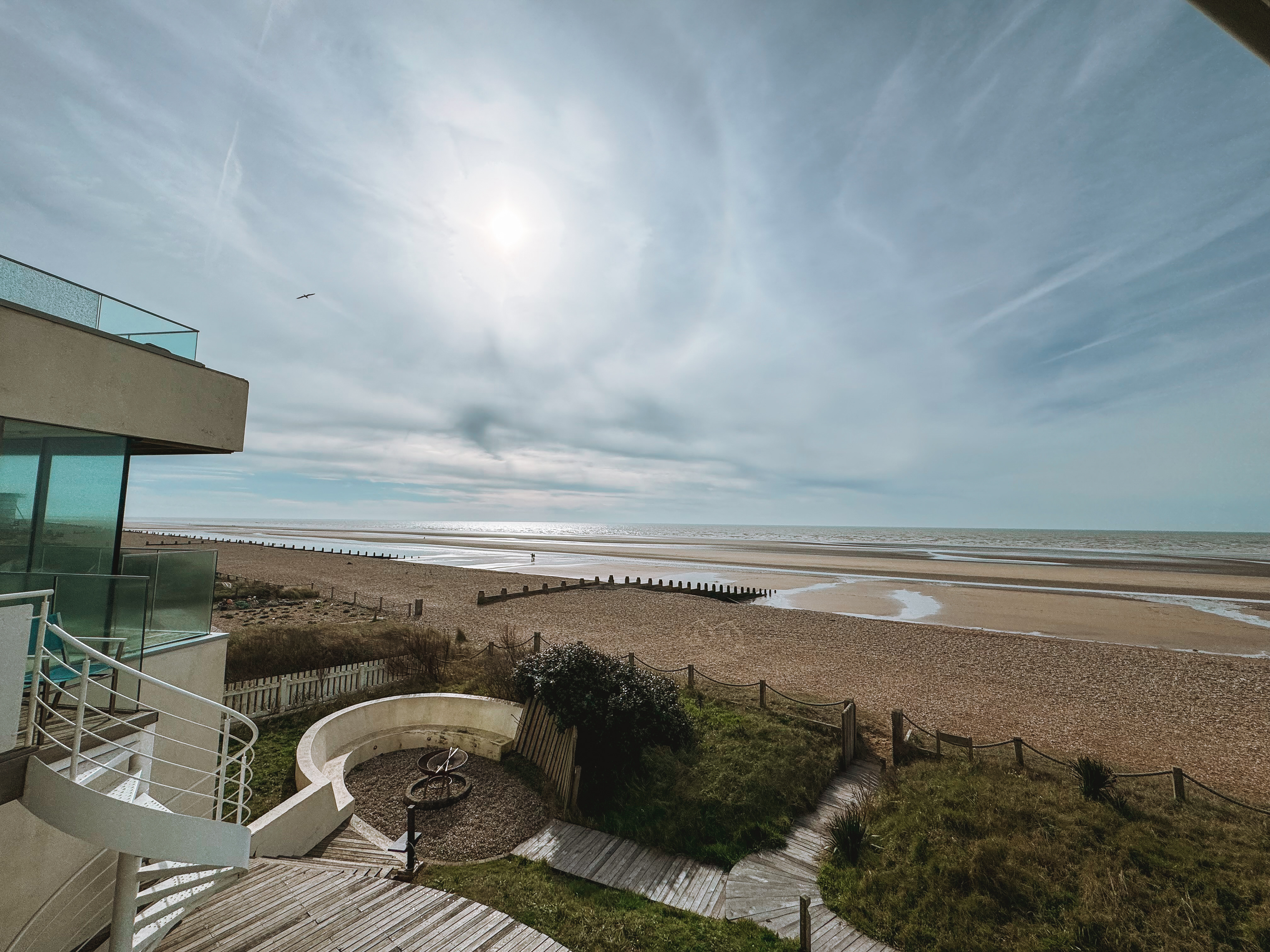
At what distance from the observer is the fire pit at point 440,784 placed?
10.5m

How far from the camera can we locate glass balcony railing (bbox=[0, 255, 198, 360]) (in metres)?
7.09

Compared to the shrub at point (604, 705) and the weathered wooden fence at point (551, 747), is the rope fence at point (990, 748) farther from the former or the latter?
the weathered wooden fence at point (551, 747)

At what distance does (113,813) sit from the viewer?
396 cm

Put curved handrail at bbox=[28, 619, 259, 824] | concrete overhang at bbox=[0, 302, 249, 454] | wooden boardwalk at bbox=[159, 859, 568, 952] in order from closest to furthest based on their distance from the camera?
1. curved handrail at bbox=[28, 619, 259, 824]
2. wooden boardwalk at bbox=[159, 859, 568, 952]
3. concrete overhang at bbox=[0, 302, 249, 454]

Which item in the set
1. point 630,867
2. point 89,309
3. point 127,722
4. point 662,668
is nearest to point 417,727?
point 630,867

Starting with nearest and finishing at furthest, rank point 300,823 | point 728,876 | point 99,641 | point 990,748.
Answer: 1. point 99,641
2. point 300,823
3. point 728,876
4. point 990,748

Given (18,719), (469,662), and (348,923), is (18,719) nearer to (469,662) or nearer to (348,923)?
(348,923)

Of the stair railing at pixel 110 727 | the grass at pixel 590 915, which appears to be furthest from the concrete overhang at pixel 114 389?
the grass at pixel 590 915

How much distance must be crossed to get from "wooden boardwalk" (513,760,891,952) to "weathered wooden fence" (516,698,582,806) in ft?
2.58

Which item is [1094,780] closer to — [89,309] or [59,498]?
[59,498]

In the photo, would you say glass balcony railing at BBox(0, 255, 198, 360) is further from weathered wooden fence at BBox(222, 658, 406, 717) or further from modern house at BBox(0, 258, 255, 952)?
weathered wooden fence at BBox(222, 658, 406, 717)

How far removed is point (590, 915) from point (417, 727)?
23.4 ft

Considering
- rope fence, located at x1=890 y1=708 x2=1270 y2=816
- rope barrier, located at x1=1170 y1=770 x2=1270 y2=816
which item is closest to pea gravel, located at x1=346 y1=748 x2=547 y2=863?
rope fence, located at x1=890 y1=708 x2=1270 y2=816

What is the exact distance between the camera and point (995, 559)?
258 feet
